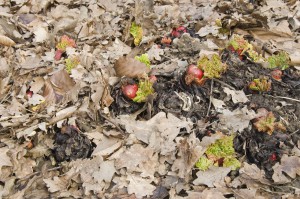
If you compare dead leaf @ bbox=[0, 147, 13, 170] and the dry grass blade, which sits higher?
the dry grass blade

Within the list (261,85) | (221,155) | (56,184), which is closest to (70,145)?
(56,184)

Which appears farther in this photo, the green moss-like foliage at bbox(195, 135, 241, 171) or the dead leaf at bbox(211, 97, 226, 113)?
the dead leaf at bbox(211, 97, 226, 113)

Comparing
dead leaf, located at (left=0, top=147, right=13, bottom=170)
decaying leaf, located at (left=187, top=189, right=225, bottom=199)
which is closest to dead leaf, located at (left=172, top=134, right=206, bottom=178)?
decaying leaf, located at (left=187, top=189, right=225, bottom=199)

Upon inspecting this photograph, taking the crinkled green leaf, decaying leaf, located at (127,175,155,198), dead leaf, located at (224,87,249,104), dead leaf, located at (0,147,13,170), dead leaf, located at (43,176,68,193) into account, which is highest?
the crinkled green leaf

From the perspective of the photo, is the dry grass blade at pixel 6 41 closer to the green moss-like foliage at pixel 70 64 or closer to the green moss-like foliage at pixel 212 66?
the green moss-like foliage at pixel 70 64

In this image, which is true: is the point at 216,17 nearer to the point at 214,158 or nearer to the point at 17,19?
the point at 214,158

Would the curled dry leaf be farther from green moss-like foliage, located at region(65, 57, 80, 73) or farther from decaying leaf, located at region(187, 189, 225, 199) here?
decaying leaf, located at region(187, 189, 225, 199)

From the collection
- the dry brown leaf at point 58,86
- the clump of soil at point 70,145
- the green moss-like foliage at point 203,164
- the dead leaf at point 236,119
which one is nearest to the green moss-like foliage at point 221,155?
the green moss-like foliage at point 203,164

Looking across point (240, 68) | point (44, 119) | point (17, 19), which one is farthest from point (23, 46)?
point (240, 68)
